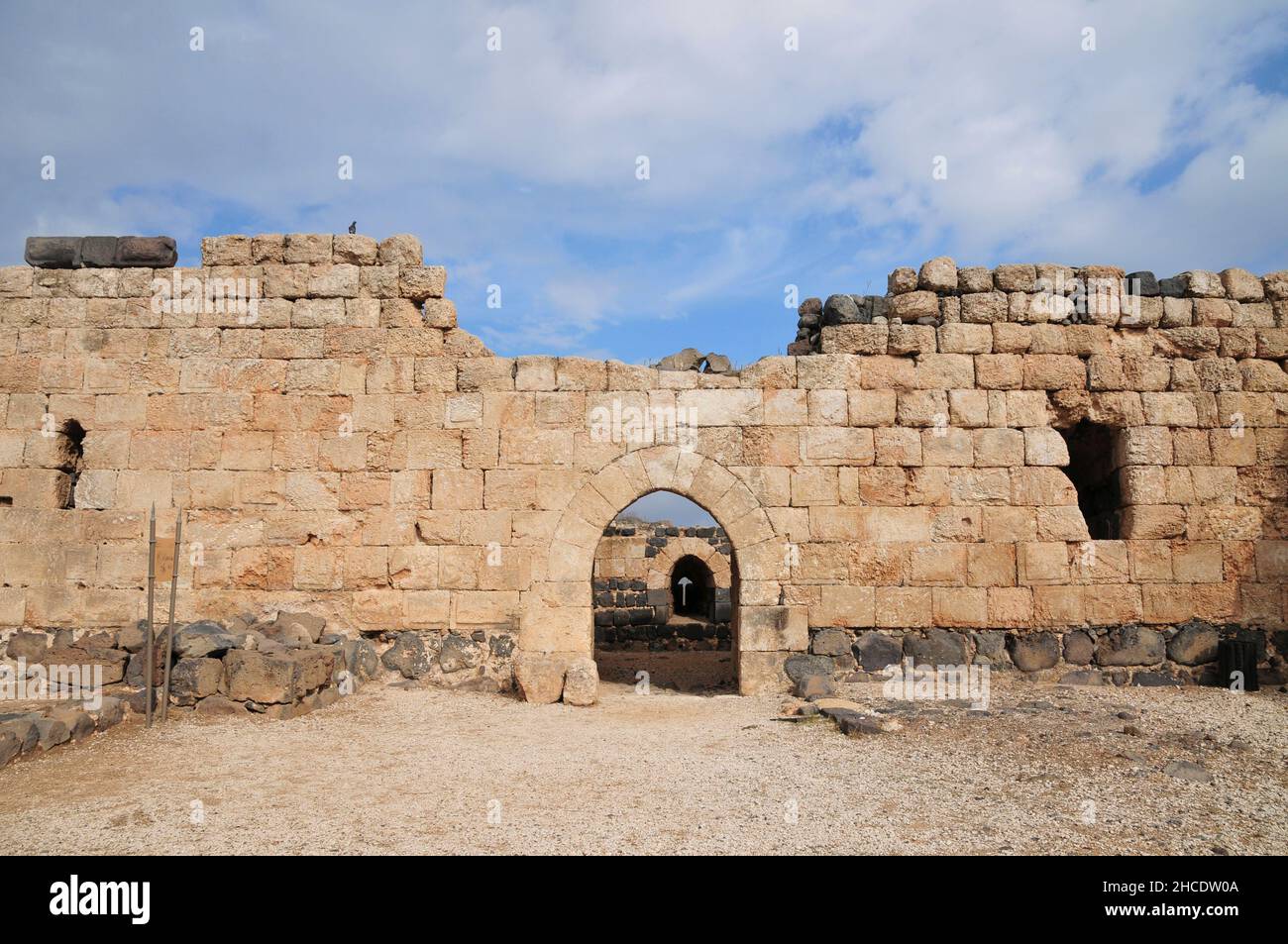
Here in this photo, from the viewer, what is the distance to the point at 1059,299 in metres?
8.41

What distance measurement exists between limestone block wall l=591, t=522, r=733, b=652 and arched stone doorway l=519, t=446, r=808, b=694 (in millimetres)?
6256

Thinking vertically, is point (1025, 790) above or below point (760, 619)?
below

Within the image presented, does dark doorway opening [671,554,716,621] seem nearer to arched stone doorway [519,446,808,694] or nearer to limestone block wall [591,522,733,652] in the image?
limestone block wall [591,522,733,652]

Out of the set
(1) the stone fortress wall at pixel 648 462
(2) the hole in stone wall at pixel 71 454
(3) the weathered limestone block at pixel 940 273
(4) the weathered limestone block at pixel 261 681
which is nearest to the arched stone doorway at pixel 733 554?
(1) the stone fortress wall at pixel 648 462

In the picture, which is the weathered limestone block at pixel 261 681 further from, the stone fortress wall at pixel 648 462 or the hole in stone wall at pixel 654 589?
the hole in stone wall at pixel 654 589

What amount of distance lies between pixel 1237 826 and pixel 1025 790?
3.12ft

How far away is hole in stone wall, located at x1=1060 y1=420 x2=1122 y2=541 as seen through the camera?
855cm

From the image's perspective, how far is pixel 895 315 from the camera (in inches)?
332

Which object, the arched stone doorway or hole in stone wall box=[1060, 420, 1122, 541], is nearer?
the arched stone doorway

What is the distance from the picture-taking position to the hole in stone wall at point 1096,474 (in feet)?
28.1

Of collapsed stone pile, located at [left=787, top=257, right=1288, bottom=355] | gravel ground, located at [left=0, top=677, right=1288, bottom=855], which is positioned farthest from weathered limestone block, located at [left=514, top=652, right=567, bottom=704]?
collapsed stone pile, located at [left=787, top=257, right=1288, bottom=355]
